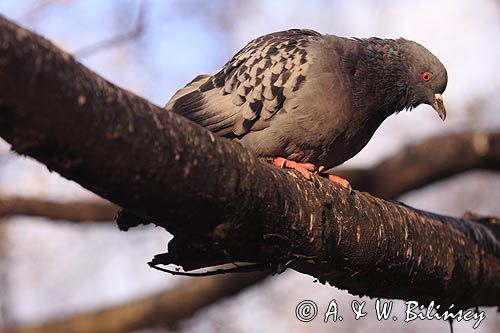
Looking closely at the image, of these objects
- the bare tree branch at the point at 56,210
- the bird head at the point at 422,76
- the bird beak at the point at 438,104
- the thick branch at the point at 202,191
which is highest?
the bare tree branch at the point at 56,210

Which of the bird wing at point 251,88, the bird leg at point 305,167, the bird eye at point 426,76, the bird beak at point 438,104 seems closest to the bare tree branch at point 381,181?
the bird beak at point 438,104

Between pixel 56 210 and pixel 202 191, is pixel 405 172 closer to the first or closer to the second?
pixel 56 210

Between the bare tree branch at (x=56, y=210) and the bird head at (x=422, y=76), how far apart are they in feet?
13.9

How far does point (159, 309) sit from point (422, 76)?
4.55 metres

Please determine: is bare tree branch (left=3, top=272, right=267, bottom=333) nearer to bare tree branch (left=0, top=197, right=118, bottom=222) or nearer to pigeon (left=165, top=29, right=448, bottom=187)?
bare tree branch (left=0, top=197, right=118, bottom=222)

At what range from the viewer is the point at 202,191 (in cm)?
343

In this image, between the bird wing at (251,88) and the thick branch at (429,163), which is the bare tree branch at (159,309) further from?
the bird wing at (251,88)

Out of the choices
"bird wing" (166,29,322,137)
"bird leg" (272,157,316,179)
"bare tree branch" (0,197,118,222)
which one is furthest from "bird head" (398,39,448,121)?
"bare tree branch" (0,197,118,222)

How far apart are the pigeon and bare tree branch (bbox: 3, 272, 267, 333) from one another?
3279 millimetres

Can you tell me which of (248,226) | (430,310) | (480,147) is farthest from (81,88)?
(480,147)

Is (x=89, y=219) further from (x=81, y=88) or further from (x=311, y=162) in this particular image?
(x=81, y=88)

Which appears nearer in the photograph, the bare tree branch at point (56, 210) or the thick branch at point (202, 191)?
the thick branch at point (202, 191)

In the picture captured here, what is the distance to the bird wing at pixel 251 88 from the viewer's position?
5859 millimetres

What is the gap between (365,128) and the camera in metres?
6.14
